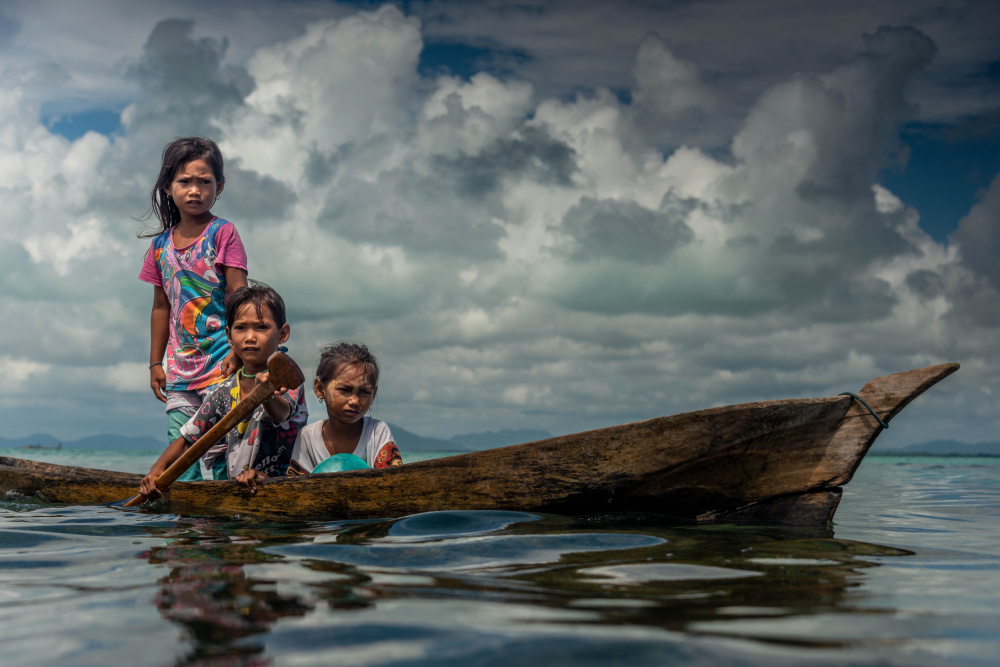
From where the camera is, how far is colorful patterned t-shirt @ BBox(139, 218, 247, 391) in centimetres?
→ 436

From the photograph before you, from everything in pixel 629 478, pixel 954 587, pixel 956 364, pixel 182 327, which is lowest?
pixel 954 587

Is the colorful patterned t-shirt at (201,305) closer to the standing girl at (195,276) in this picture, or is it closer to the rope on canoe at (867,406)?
the standing girl at (195,276)

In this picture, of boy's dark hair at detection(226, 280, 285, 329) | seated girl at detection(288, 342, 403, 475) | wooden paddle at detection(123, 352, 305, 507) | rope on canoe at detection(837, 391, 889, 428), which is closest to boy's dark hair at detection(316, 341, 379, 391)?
seated girl at detection(288, 342, 403, 475)

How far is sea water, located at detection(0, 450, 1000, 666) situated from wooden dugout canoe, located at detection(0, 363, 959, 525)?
0.14 m

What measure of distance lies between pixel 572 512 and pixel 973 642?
2.04m

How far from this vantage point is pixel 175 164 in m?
4.44

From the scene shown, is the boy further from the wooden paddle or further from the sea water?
the sea water

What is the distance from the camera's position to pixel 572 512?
3.42 m

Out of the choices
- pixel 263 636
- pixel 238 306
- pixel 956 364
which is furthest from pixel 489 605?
pixel 238 306

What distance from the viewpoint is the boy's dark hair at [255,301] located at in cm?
404

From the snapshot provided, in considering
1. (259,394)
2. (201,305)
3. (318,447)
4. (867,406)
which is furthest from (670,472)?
(201,305)

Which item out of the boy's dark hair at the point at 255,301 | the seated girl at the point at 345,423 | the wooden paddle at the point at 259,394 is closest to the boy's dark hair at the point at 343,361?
the seated girl at the point at 345,423

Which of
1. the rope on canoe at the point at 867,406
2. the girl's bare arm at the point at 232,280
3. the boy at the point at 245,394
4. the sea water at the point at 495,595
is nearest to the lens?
the sea water at the point at 495,595

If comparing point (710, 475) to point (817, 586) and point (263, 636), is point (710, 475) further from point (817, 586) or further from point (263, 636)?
point (263, 636)
